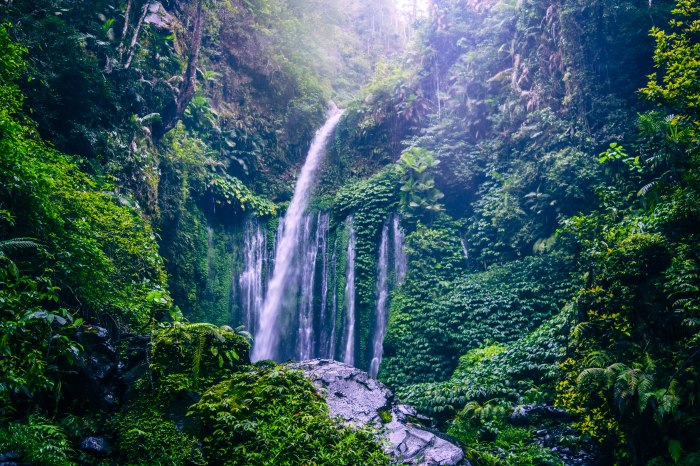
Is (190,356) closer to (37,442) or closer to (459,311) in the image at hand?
(37,442)

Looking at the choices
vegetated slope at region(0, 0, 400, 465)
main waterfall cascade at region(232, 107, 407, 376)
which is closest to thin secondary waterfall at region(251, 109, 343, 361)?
main waterfall cascade at region(232, 107, 407, 376)

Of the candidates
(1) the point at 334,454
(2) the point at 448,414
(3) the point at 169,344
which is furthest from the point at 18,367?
(2) the point at 448,414

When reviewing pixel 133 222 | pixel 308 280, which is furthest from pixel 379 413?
pixel 308 280

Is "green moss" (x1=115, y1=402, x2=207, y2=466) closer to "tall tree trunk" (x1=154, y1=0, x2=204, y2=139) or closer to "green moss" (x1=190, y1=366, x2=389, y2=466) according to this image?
"green moss" (x1=190, y1=366, x2=389, y2=466)

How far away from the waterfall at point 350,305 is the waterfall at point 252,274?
361cm

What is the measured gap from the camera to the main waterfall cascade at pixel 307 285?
1330 cm

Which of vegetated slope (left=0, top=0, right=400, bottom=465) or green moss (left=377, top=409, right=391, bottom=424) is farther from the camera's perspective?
green moss (left=377, top=409, right=391, bottom=424)

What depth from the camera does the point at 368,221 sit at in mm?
14281

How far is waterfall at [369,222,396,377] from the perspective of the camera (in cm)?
1241

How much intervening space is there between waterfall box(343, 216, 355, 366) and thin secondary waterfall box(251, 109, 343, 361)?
7.89 ft

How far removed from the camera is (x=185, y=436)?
14.5 feet

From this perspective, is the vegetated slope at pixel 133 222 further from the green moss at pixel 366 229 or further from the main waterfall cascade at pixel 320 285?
the green moss at pixel 366 229

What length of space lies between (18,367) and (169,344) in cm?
177

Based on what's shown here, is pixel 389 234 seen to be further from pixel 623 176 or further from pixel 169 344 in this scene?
pixel 169 344
